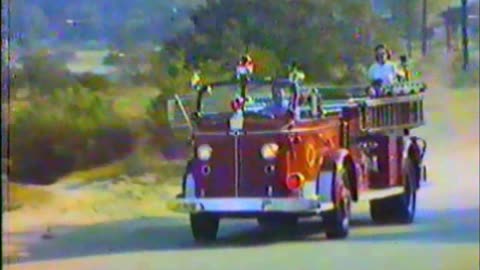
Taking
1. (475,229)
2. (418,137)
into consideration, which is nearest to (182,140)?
(418,137)

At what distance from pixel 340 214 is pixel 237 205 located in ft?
0.73

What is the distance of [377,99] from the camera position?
2.17 meters

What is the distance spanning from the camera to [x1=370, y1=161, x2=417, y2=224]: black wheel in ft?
7.09

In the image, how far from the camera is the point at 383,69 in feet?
7.20

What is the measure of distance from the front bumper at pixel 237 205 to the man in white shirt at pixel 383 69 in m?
0.34

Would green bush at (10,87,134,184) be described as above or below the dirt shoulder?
above

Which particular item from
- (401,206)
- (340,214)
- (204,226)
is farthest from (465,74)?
(204,226)

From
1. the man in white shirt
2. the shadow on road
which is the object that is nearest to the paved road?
the shadow on road

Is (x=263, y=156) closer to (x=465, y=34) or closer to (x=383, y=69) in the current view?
(x=383, y=69)

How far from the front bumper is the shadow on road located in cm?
3

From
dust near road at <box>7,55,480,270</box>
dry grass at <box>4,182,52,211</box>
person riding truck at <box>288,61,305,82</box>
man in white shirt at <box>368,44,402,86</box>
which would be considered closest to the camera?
dry grass at <box>4,182,52,211</box>

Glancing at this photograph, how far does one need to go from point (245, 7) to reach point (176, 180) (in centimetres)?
37

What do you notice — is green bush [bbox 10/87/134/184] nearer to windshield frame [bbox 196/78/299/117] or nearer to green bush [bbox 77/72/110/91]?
green bush [bbox 77/72/110/91]

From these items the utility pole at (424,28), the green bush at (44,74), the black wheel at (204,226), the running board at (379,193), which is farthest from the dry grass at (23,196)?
the utility pole at (424,28)
